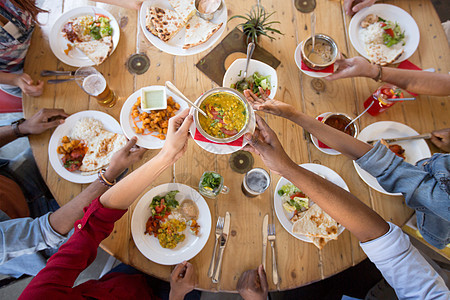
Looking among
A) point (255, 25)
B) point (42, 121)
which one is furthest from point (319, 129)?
point (42, 121)

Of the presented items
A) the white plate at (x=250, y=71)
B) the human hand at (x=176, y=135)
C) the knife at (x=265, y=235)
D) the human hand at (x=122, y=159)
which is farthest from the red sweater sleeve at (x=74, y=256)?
the white plate at (x=250, y=71)

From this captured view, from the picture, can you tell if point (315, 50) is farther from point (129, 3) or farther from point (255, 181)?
point (129, 3)

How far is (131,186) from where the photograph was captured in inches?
73.5

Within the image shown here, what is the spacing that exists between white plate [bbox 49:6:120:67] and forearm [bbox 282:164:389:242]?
1967mm

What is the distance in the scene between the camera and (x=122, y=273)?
246 cm

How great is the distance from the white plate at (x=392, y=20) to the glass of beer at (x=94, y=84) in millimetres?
2224

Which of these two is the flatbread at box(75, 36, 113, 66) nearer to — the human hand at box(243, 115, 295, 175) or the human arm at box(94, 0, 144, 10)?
the human arm at box(94, 0, 144, 10)

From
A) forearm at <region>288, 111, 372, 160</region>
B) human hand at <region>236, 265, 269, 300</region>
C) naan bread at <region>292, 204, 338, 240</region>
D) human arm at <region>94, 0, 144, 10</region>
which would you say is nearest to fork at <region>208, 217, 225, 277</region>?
→ human hand at <region>236, 265, 269, 300</region>

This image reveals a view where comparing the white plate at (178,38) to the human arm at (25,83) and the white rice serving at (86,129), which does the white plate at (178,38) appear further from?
the human arm at (25,83)

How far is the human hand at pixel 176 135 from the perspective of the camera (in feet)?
5.99

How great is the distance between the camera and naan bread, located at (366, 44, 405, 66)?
233 centimetres

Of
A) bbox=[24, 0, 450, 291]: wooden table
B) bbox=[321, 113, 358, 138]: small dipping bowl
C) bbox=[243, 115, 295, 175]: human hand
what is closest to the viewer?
bbox=[243, 115, 295, 175]: human hand

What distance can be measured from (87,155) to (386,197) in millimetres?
2509

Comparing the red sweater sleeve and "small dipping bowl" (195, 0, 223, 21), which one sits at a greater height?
"small dipping bowl" (195, 0, 223, 21)
